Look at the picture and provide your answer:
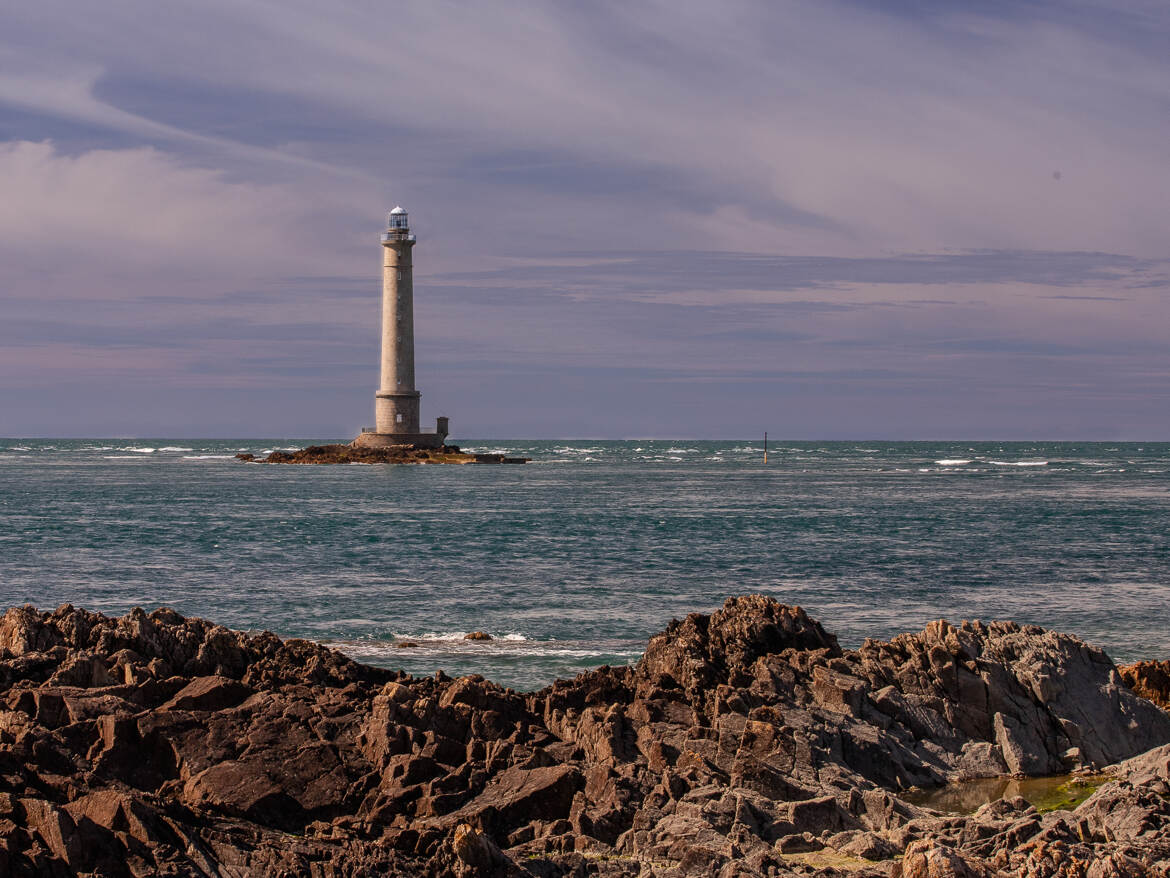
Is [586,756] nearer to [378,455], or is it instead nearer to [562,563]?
[562,563]

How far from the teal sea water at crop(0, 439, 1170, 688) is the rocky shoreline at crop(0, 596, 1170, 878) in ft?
12.6

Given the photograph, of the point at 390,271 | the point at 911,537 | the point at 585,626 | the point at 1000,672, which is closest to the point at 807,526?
the point at 911,537

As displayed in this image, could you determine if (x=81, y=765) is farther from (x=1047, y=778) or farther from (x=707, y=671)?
(x=1047, y=778)

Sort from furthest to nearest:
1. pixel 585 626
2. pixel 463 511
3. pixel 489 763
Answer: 1. pixel 463 511
2. pixel 585 626
3. pixel 489 763

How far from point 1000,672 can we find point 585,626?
7.93m

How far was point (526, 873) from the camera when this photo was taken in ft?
22.1

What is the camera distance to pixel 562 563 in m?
26.7

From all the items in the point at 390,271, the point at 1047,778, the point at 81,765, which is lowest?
the point at 1047,778

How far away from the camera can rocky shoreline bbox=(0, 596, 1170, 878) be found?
677cm

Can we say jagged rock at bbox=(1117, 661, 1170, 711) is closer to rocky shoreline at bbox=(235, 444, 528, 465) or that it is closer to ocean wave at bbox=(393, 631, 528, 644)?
ocean wave at bbox=(393, 631, 528, 644)

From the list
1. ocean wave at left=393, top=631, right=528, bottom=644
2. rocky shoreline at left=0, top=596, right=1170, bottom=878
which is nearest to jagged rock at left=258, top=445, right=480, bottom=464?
ocean wave at left=393, top=631, right=528, bottom=644

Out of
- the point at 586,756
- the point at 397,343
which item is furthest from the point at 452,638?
the point at 397,343

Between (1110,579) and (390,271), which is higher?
Result: (390,271)

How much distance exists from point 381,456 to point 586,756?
72.7m
